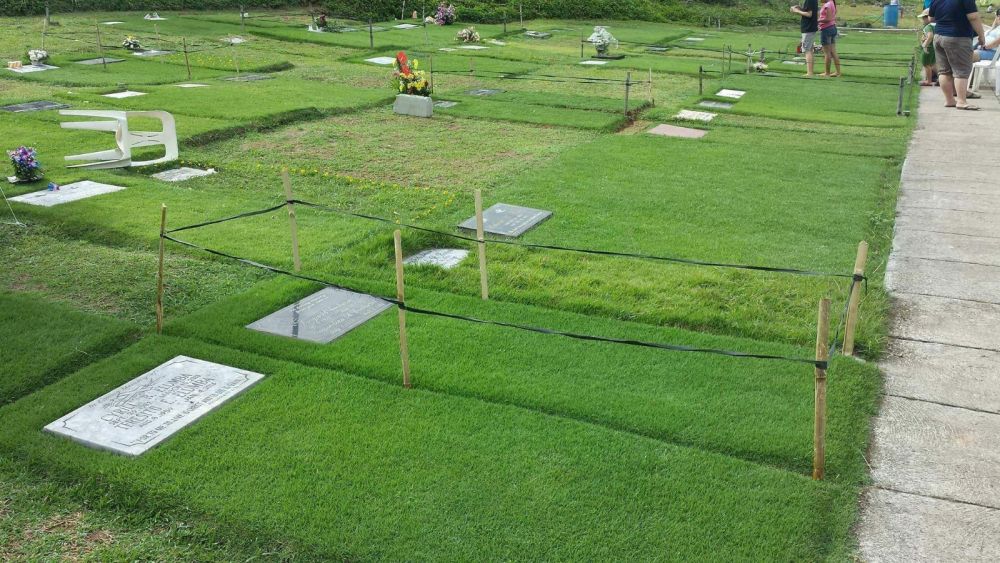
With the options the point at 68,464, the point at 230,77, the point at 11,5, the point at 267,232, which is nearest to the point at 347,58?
the point at 230,77

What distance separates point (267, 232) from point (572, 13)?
3192cm

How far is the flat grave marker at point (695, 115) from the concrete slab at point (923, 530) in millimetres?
12697

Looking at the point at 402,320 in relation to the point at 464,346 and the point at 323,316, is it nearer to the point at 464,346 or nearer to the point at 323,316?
the point at 464,346

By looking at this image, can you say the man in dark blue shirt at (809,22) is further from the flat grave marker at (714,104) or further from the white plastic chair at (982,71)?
the flat grave marker at (714,104)

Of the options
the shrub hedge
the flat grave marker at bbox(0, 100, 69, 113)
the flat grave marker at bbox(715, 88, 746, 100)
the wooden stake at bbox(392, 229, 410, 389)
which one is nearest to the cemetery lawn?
the wooden stake at bbox(392, 229, 410, 389)

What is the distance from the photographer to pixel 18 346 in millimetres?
6828

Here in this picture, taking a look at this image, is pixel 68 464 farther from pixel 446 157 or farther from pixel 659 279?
pixel 446 157

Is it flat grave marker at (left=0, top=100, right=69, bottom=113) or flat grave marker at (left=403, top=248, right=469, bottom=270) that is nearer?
flat grave marker at (left=403, top=248, right=469, bottom=270)

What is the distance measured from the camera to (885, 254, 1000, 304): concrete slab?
8.11 meters

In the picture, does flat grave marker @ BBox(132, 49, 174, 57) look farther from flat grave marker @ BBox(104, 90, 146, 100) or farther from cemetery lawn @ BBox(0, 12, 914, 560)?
cemetery lawn @ BBox(0, 12, 914, 560)

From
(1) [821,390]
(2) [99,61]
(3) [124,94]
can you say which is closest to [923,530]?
(1) [821,390]

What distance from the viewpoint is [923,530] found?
4758 millimetres

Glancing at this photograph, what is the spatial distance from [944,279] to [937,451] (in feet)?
11.6

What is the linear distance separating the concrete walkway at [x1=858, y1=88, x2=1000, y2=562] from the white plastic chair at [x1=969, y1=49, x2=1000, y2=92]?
988 centimetres
